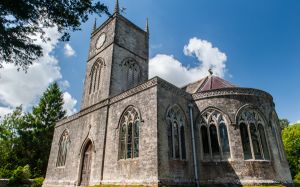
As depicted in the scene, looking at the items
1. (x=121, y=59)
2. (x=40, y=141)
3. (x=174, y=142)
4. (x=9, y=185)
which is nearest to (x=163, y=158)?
(x=174, y=142)

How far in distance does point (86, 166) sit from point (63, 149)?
566 centimetres

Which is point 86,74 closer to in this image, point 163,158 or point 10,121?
point 163,158

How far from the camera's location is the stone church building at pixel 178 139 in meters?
14.0

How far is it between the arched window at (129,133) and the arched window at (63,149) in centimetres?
899

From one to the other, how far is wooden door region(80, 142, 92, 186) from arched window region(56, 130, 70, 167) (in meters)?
3.94

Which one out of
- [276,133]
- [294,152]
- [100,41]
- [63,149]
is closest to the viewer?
[276,133]

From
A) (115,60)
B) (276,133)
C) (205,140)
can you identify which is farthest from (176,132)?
(115,60)

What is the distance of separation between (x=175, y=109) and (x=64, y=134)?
46.5ft

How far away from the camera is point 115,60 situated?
22625mm

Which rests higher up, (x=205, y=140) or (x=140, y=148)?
(x=205, y=140)

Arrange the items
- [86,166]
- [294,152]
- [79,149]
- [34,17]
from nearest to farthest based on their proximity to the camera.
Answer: [34,17] → [86,166] → [79,149] → [294,152]

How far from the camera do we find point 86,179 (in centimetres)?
1794

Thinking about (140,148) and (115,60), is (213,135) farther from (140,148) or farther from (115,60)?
(115,60)

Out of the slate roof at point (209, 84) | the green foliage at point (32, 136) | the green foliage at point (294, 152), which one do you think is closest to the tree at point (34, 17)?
the slate roof at point (209, 84)
